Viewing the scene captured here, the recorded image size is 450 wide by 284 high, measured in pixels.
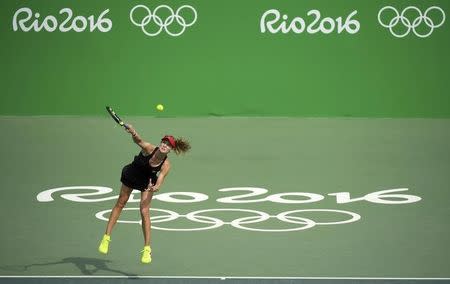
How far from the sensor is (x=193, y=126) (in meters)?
20.9

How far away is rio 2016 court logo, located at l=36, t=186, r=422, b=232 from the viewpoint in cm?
1479

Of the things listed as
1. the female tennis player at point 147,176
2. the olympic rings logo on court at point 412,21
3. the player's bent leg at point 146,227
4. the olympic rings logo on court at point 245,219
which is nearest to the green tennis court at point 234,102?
the olympic rings logo on court at point 412,21

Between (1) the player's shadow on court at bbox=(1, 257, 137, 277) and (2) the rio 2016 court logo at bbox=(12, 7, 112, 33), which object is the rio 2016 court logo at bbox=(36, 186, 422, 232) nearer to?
(1) the player's shadow on court at bbox=(1, 257, 137, 277)

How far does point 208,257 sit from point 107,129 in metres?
8.12

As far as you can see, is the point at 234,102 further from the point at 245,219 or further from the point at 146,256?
the point at 146,256

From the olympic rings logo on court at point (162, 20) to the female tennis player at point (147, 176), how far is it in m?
9.05

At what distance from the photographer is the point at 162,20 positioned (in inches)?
837

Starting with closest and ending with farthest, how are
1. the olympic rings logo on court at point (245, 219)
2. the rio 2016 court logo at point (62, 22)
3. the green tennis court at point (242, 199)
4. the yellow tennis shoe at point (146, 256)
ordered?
the yellow tennis shoe at point (146, 256), the green tennis court at point (242, 199), the olympic rings logo on court at point (245, 219), the rio 2016 court logo at point (62, 22)

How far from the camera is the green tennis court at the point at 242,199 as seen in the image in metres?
13.0

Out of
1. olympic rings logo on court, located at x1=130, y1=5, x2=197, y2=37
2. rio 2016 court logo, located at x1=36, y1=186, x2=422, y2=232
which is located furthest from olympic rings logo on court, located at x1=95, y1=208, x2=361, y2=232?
olympic rings logo on court, located at x1=130, y1=5, x2=197, y2=37

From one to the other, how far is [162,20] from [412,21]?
5.17 metres

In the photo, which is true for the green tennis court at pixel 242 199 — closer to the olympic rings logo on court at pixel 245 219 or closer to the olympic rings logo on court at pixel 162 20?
the olympic rings logo on court at pixel 245 219

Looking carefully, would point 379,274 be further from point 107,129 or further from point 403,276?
point 107,129

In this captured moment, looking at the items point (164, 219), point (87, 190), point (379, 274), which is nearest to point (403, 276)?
point (379, 274)
